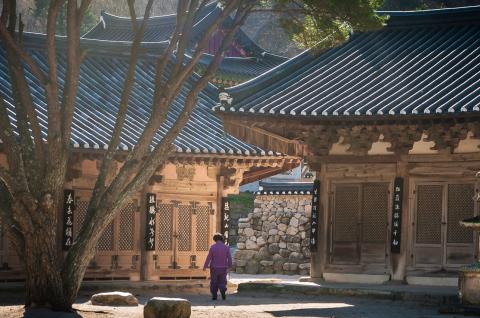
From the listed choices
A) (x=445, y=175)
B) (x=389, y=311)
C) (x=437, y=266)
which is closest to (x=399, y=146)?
(x=445, y=175)

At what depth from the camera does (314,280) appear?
2183cm

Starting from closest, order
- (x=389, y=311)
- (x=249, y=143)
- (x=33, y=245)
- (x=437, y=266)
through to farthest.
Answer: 1. (x=33, y=245)
2. (x=389, y=311)
3. (x=437, y=266)
4. (x=249, y=143)

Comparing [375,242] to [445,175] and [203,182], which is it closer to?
[445,175]

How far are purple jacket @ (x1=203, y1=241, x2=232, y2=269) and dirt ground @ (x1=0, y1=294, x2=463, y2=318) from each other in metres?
0.70

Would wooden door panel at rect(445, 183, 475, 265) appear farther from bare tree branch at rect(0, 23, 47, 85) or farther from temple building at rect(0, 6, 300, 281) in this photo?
bare tree branch at rect(0, 23, 47, 85)

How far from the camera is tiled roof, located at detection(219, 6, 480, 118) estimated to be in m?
20.4

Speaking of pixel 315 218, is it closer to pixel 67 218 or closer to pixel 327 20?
pixel 67 218

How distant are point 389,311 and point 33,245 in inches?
238

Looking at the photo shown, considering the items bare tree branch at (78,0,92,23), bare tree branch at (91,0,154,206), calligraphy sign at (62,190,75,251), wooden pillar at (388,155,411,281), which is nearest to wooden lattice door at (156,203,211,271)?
calligraphy sign at (62,190,75,251)

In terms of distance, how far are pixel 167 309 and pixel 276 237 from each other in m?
24.8

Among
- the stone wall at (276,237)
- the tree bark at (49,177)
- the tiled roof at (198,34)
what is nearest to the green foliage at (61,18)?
the tiled roof at (198,34)

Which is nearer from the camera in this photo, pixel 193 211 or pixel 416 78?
pixel 416 78

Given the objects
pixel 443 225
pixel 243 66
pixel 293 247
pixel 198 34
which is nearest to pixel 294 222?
pixel 293 247

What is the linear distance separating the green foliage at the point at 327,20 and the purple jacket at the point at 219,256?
14.4ft
